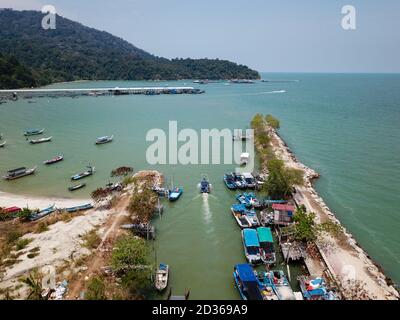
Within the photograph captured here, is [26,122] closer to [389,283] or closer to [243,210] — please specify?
[243,210]

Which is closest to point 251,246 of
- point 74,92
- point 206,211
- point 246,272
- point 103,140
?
point 246,272

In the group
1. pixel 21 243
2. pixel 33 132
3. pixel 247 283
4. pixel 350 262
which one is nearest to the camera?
pixel 247 283

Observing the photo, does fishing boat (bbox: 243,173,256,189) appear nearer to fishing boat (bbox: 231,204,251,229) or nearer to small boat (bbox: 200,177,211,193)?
small boat (bbox: 200,177,211,193)

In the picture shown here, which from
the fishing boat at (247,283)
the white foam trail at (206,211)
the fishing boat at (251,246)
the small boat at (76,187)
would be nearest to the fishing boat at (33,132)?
the small boat at (76,187)

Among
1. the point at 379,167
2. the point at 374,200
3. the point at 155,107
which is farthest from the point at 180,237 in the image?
the point at 155,107

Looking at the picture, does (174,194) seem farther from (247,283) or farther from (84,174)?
(247,283)
